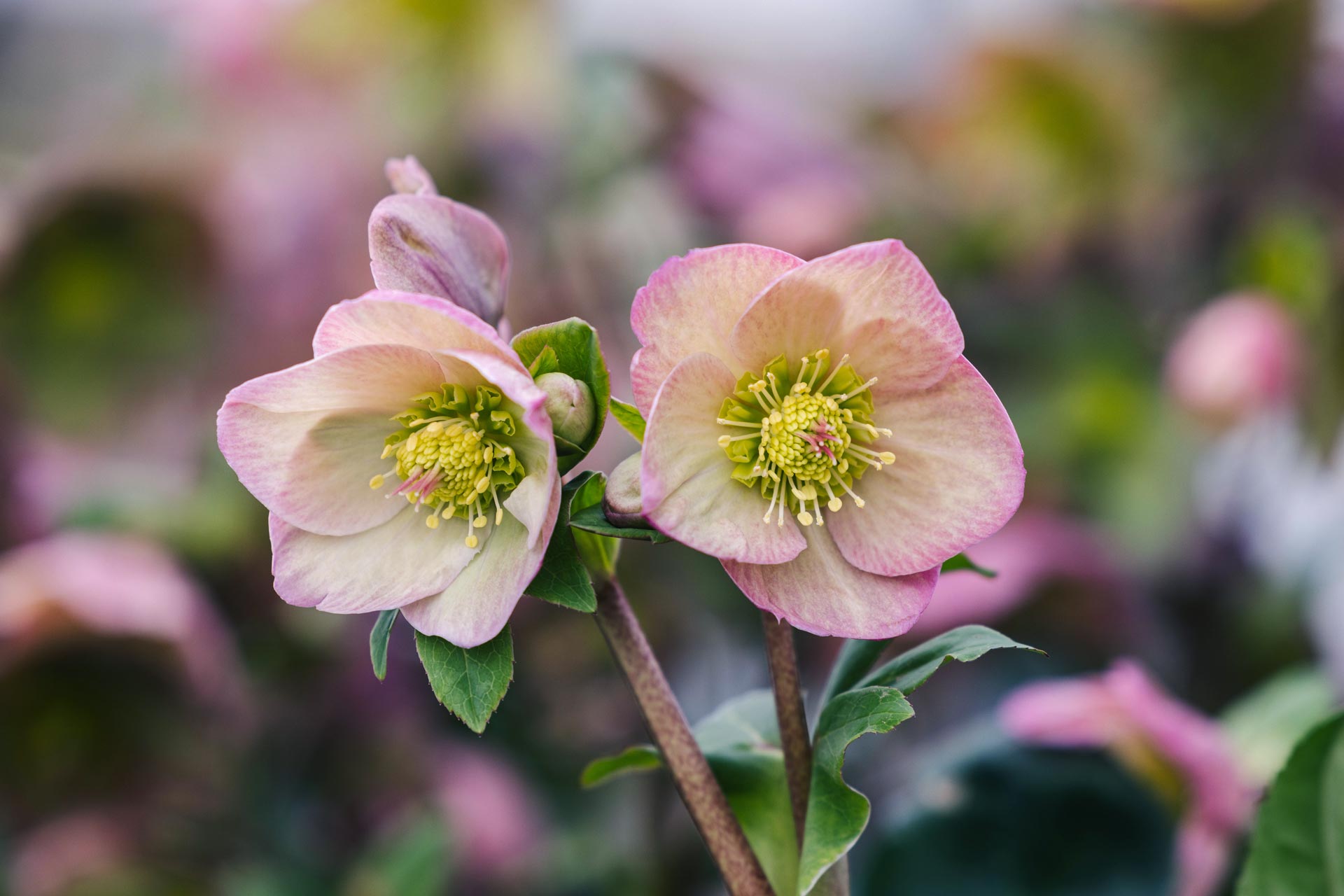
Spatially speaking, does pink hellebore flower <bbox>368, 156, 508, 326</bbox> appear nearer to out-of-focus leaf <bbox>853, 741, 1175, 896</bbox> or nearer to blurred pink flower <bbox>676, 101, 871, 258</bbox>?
out-of-focus leaf <bbox>853, 741, 1175, 896</bbox>

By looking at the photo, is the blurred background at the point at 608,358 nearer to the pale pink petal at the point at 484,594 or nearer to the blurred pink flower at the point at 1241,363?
the blurred pink flower at the point at 1241,363

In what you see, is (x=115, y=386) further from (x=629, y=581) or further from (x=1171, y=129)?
(x=1171, y=129)

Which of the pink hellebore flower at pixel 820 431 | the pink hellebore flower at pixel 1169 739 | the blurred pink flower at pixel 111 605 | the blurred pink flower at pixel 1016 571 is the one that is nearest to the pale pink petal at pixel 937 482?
the pink hellebore flower at pixel 820 431

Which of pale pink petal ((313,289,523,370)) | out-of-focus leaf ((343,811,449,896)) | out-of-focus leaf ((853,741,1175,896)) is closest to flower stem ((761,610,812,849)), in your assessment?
pale pink petal ((313,289,523,370))

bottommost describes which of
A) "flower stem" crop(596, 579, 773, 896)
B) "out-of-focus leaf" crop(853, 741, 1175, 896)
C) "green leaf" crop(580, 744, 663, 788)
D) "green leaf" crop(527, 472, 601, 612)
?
"out-of-focus leaf" crop(853, 741, 1175, 896)

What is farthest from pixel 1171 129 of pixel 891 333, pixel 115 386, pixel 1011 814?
pixel 115 386
